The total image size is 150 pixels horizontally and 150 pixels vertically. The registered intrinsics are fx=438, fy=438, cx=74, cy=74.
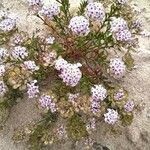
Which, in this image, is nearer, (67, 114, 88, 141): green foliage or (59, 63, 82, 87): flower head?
(59, 63, 82, 87): flower head

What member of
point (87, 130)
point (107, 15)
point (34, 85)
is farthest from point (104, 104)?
point (107, 15)

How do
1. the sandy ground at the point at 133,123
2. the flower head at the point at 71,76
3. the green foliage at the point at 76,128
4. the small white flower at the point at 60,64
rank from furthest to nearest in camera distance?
the sandy ground at the point at 133,123
the green foliage at the point at 76,128
the small white flower at the point at 60,64
the flower head at the point at 71,76

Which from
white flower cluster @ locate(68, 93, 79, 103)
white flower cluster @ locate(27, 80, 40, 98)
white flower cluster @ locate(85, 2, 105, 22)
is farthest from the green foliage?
white flower cluster @ locate(85, 2, 105, 22)

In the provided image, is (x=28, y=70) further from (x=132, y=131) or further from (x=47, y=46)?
(x=132, y=131)

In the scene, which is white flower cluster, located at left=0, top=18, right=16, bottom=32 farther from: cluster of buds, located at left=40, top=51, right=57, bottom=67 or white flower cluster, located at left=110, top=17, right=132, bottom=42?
white flower cluster, located at left=110, top=17, right=132, bottom=42

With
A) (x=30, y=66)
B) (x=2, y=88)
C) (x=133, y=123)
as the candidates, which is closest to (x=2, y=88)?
(x=2, y=88)

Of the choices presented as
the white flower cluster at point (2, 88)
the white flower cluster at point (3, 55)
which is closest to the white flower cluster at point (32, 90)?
the white flower cluster at point (2, 88)

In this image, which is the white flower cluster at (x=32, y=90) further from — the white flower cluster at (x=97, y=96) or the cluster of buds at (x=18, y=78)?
the white flower cluster at (x=97, y=96)

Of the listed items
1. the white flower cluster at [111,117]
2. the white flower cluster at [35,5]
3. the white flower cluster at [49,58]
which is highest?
the white flower cluster at [35,5]
